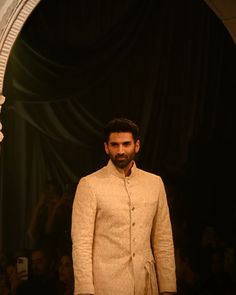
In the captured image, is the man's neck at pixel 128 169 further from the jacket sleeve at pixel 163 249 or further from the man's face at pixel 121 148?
the jacket sleeve at pixel 163 249

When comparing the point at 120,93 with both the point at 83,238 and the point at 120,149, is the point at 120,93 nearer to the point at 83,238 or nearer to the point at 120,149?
the point at 120,149

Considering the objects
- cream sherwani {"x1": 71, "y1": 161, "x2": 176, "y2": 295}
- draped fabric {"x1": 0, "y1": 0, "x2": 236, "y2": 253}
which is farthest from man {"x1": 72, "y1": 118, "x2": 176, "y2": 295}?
draped fabric {"x1": 0, "y1": 0, "x2": 236, "y2": 253}

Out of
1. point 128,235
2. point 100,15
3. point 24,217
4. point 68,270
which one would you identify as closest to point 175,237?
point 68,270

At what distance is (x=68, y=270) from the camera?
Answer: 4.21 meters

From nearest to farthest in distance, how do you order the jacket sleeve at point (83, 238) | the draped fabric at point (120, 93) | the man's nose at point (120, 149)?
the jacket sleeve at point (83, 238)
the man's nose at point (120, 149)
the draped fabric at point (120, 93)

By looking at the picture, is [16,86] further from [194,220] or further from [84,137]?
[194,220]

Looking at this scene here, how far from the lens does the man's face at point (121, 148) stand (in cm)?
312

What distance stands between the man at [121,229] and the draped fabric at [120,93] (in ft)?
3.79

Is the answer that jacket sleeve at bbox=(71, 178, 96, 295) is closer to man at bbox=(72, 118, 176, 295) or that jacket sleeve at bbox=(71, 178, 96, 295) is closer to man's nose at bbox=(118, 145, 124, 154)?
man at bbox=(72, 118, 176, 295)

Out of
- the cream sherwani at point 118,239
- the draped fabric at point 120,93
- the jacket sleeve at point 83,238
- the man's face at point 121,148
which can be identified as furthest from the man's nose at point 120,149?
the draped fabric at point 120,93

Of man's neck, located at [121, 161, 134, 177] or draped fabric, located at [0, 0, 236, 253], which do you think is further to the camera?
draped fabric, located at [0, 0, 236, 253]

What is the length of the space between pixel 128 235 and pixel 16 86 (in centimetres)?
151

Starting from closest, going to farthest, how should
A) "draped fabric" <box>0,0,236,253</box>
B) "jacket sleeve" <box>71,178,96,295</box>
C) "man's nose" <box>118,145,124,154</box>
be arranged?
"jacket sleeve" <box>71,178,96,295</box> → "man's nose" <box>118,145,124,154</box> → "draped fabric" <box>0,0,236,253</box>

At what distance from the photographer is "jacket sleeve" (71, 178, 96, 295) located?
9.66ft
